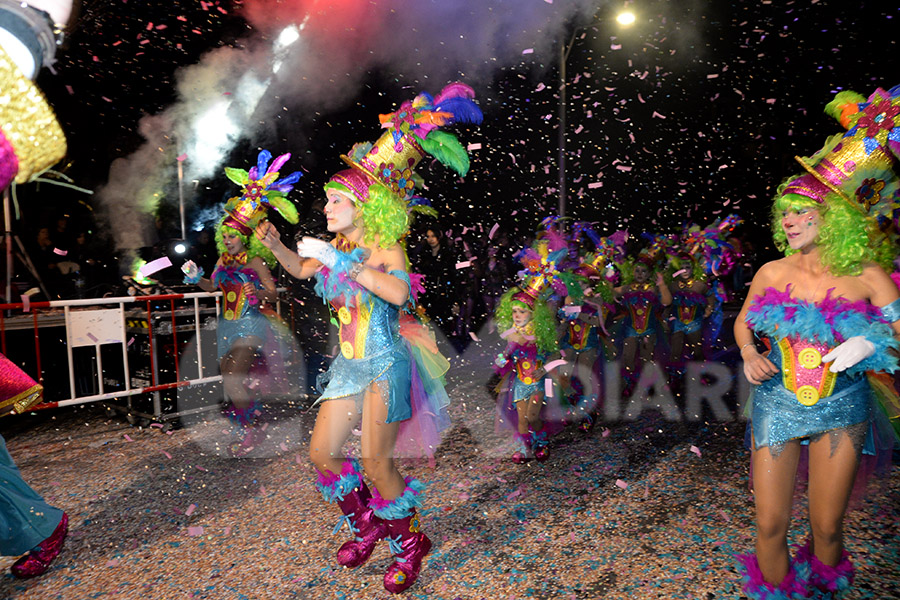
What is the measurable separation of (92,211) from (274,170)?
20.2 ft

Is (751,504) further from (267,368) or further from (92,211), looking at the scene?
(92,211)

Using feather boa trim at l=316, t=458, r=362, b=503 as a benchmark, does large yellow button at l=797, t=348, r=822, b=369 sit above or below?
above

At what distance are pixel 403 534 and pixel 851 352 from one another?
7.17ft

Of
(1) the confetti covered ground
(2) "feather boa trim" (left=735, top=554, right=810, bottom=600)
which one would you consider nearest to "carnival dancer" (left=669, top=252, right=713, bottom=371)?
(1) the confetti covered ground

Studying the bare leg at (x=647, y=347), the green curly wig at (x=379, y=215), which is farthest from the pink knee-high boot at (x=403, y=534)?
the bare leg at (x=647, y=347)

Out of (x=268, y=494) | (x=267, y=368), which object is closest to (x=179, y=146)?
(x=267, y=368)

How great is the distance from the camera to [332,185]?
3.13 metres

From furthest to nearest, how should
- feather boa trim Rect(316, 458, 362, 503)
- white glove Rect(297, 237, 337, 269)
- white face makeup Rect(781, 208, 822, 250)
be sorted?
feather boa trim Rect(316, 458, 362, 503) → white glove Rect(297, 237, 337, 269) → white face makeup Rect(781, 208, 822, 250)

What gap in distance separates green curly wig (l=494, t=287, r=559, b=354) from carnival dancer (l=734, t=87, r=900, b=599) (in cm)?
253

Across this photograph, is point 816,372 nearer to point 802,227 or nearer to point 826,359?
point 826,359

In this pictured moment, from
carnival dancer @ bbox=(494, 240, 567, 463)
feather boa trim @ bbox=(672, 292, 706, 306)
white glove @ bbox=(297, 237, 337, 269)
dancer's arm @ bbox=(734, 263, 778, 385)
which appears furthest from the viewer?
feather boa trim @ bbox=(672, 292, 706, 306)

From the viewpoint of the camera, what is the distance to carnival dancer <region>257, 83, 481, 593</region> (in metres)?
2.83

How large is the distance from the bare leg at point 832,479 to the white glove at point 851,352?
0.29 metres

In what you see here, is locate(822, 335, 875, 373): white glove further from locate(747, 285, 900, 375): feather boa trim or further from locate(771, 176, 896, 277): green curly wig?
locate(771, 176, 896, 277): green curly wig
